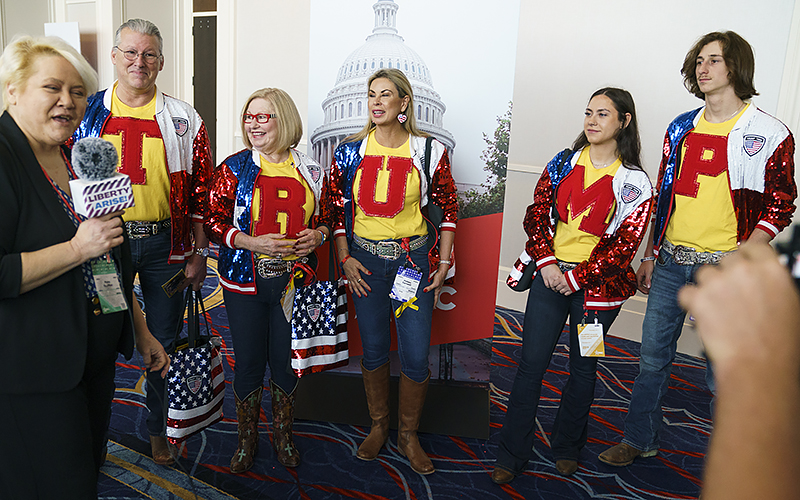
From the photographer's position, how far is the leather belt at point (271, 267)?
2.29 m

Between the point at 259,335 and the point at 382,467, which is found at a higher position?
the point at 259,335

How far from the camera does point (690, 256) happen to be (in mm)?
2410

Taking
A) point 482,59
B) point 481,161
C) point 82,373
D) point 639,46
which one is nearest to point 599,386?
point 481,161

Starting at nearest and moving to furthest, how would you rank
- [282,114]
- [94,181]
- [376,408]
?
[94,181] < [282,114] < [376,408]

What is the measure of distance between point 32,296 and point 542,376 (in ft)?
6.20

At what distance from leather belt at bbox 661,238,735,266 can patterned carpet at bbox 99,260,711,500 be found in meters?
1.03

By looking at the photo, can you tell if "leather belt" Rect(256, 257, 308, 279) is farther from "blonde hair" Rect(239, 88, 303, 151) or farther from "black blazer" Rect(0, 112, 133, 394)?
"black blazer" Rect(0, 112, 133, 394)

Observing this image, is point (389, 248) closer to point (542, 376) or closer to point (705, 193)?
point (542, 376)

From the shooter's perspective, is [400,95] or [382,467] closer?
[400,95]

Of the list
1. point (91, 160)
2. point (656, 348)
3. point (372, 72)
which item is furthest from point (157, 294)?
point (656, 348)

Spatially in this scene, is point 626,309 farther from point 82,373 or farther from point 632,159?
point 82,373

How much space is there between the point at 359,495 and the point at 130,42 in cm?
205

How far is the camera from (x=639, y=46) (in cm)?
420

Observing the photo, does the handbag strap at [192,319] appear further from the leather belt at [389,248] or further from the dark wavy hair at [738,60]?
the dark wavy hair at [738,60]
